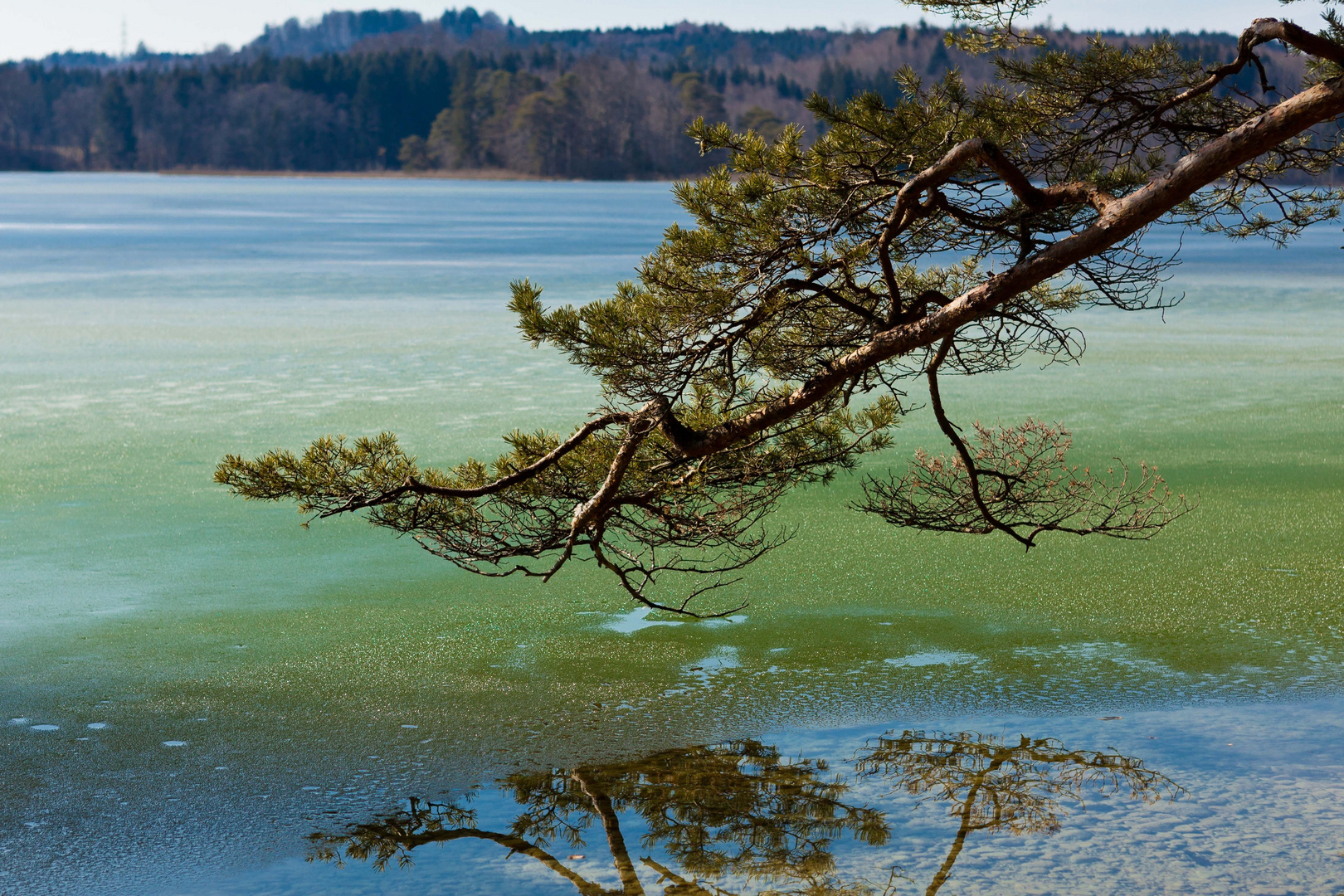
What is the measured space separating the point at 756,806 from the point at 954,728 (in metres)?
1.06

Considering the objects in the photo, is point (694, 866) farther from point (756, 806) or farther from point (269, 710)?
point (269, 710)

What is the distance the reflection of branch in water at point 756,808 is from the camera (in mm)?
4113

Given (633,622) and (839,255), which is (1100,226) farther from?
(633,622)

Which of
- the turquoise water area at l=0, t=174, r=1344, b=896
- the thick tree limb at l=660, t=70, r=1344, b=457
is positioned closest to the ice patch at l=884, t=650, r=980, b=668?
the turquoise water area at l=0, t=174, r=1344, b=896

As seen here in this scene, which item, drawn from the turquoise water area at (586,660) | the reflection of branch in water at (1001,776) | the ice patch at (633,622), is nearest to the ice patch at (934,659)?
the turquoise water area at (586,660)

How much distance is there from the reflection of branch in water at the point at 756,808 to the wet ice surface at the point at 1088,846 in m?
0.04

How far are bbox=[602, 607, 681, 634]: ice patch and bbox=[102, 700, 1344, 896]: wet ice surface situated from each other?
157 centimetres

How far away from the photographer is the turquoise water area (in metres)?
4.27

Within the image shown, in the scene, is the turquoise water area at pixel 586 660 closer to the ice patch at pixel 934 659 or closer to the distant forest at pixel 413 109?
the ice patch at pixel 934 659

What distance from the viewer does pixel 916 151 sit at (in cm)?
440

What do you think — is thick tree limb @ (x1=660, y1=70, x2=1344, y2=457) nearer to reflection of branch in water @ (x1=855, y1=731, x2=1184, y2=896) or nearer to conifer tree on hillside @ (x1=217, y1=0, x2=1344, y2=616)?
conifer tree on hillside @ (x1=217, y1=0, x2=1344, y2=616)

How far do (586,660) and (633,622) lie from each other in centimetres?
59

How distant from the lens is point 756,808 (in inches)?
178

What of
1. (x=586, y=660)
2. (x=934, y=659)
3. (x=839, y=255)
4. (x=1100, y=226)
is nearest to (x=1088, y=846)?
(x=934, y=659)
